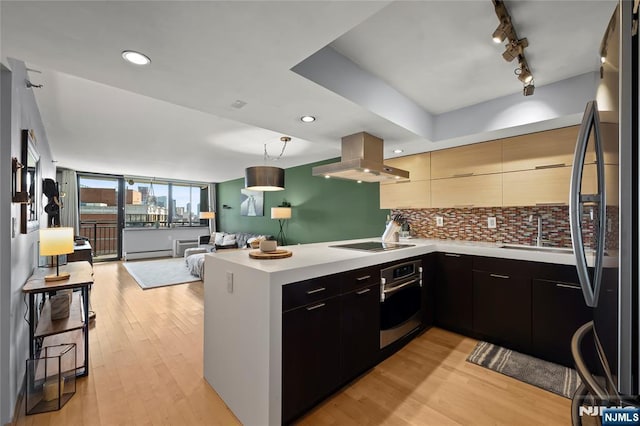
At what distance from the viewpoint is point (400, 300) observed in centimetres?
252

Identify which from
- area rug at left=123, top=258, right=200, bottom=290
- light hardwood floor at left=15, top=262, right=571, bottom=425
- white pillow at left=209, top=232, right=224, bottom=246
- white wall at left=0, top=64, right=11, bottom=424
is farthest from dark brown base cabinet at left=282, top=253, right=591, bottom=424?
white pillow at left=209, top=232, right=224, bottom=246

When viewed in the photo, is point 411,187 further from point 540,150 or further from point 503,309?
point 503,309

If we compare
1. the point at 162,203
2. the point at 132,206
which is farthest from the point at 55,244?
the point at 162,203

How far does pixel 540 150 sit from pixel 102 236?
10.3 m

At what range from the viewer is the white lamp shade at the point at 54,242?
7.33 ft

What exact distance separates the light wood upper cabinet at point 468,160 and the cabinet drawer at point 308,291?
2.22m

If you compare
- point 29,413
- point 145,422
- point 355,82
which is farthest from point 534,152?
point 29,413

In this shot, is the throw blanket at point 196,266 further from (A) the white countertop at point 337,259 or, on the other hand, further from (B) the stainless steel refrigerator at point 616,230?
(B) the stainless steel refrigerator at point 616,230

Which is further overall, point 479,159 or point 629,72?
point 479,159

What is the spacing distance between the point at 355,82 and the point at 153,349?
3114 millimetres

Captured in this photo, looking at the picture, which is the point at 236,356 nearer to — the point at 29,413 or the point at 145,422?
the point at 145,422

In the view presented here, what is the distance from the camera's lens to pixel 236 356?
176cm

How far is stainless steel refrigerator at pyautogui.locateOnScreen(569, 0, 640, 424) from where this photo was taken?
613 mm

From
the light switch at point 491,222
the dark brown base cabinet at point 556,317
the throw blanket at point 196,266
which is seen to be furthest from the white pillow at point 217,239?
the dark brown base cabinet at point 556,317
